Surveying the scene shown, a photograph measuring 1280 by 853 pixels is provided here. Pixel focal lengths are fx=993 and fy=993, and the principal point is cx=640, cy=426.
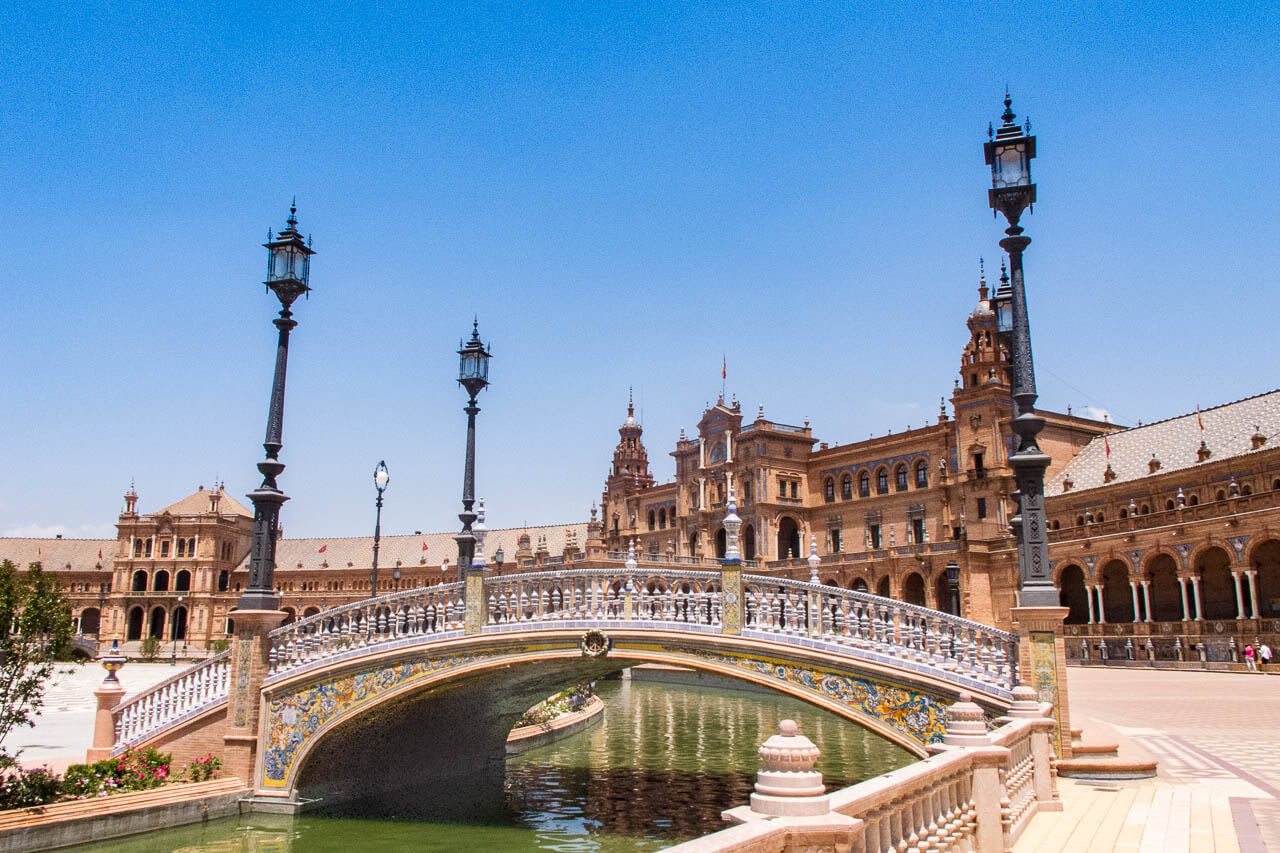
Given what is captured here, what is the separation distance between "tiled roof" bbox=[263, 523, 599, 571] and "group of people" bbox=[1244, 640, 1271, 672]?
68076 millimetres

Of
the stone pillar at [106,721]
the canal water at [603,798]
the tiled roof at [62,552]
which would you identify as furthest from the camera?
the tiled roof at [62,552]

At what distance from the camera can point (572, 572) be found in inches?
559

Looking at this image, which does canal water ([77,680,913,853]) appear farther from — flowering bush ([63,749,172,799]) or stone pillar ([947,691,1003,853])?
stone pillar ([947,691,1003,853])

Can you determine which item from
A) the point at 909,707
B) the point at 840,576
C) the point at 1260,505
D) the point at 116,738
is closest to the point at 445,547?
the point at 840,576

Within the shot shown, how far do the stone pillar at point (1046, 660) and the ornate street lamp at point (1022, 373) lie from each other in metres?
0.17

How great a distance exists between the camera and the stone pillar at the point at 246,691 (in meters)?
15.3

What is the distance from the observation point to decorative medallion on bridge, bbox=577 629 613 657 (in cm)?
1365

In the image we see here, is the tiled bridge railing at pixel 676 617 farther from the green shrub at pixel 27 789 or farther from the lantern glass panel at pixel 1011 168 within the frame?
the lantern glass panel at pixel 1011 168

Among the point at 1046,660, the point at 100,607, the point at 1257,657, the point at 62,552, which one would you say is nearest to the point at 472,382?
the point at 1046,660

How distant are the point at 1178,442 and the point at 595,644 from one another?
47.5 metres

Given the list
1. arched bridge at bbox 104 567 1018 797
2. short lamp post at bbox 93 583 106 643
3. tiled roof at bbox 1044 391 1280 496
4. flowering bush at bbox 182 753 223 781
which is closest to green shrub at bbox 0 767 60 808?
flowering bush at bbox 182 753 223 781

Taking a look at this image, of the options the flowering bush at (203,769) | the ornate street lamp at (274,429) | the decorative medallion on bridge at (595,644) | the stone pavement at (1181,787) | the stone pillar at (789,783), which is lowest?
the flowering bush at (203,769)

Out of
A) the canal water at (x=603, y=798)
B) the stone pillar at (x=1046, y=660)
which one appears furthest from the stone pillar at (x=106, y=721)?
the stone pillar at (x=1046, y=660)

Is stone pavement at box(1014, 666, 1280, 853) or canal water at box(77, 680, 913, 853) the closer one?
stone pavement at box(1014, 666, 1280, 853)
